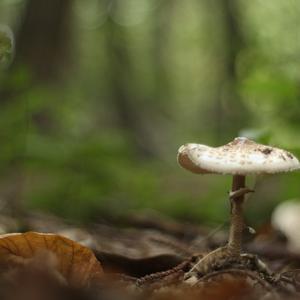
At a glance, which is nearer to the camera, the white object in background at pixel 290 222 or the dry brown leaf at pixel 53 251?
the dry brown leaf at pixel 53 251

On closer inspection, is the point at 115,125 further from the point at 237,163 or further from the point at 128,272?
the point at 237,163

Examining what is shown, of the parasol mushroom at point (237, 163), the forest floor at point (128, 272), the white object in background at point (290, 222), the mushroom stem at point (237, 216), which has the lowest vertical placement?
A: the white object in background at point (290, 222)

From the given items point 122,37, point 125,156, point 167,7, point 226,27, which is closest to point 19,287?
point 125,156

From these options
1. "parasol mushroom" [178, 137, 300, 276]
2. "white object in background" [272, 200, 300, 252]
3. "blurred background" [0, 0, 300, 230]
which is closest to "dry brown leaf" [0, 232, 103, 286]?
"parasol mushroom" [178, 137, 300, 276]

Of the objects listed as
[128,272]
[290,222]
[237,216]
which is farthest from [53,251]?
[290,222]

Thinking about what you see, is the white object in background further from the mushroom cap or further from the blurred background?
the mushroom cap

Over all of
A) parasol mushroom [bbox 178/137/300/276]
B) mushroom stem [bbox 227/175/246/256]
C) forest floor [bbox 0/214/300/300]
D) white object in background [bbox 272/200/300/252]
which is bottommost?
white object in background [bbox 272/200/300/252]

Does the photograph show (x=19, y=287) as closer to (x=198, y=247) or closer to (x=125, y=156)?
(x=198, y=247)

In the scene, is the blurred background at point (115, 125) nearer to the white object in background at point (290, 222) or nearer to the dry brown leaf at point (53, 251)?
the white object in background at point (290, 222)

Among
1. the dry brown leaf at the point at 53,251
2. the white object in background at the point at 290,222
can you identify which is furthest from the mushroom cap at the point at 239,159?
the white object in background at the point at 290,222

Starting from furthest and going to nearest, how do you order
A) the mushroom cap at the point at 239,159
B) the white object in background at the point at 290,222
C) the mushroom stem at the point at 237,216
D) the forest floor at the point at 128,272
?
the white object in background at the point at 290,222, the mushroom stem at the point at 237,216, the mushroom cap at the point at 239,159, the forest floor at the point at 128,272
